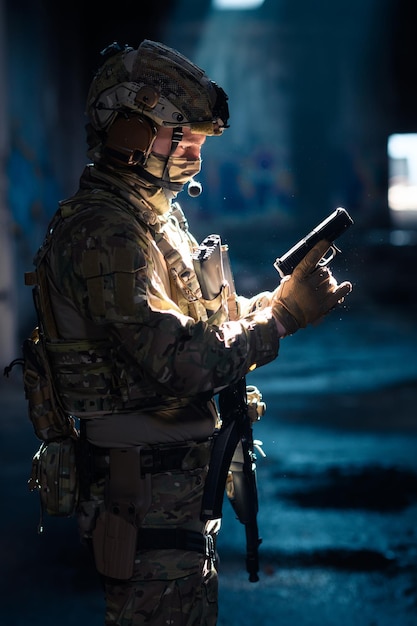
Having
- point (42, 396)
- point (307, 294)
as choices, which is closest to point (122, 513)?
point (42, 396)

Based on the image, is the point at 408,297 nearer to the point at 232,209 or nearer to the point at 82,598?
the point at 82,598

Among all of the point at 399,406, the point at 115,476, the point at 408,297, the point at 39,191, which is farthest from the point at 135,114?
the point at 408,297

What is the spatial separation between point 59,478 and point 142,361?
0.44 meters

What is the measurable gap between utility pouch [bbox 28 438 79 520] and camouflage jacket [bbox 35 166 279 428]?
0.13 m

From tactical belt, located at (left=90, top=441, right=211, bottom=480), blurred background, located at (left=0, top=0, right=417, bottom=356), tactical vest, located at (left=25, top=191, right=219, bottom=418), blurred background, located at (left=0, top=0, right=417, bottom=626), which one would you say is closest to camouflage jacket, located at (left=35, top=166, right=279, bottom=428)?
tactical vest, located at (left=25, top=191, right=219, bottom=418)

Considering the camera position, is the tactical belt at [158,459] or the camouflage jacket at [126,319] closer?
the camouflage jacket at [126,319]

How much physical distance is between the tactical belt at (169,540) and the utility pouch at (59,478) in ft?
0.70

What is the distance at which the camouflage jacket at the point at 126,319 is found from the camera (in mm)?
2279

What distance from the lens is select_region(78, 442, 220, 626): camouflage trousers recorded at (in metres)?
2.44

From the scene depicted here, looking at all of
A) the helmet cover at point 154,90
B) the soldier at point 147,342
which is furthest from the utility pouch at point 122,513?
the helmet cover at point 154,90

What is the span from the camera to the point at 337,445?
6.36 m

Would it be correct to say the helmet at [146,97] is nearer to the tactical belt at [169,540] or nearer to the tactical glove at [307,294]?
the tactical glove at [307,294]

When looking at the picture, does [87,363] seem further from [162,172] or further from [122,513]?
[162,172]

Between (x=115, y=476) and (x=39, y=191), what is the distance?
391 inches
